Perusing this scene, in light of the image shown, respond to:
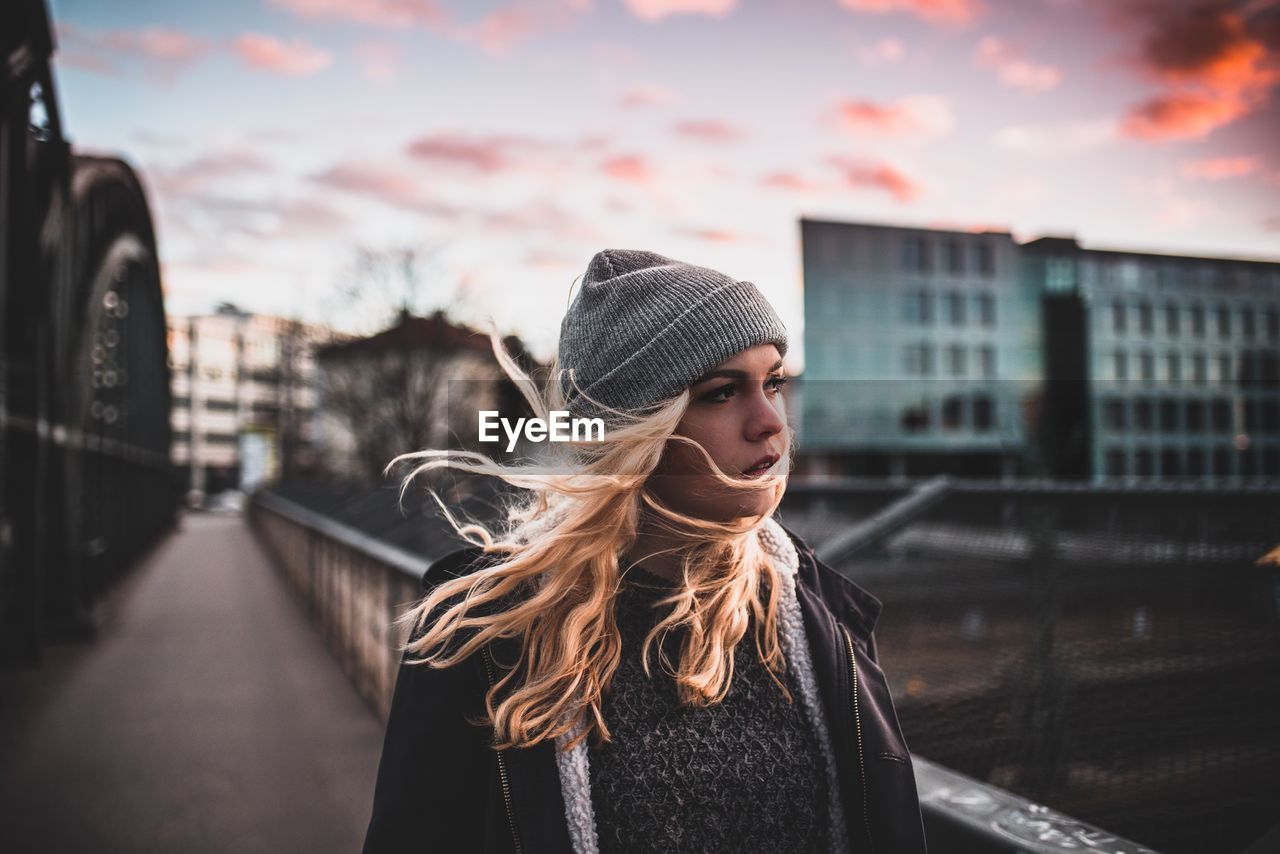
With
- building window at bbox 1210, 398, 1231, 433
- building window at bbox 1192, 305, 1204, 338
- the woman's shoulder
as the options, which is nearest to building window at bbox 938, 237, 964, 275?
building window at bbox 1192, 305, 1204, 338

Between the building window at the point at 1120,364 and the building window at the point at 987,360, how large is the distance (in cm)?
1064

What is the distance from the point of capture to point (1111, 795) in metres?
2.53

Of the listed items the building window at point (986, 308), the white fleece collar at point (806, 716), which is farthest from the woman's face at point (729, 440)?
the building window at point (986, 308)

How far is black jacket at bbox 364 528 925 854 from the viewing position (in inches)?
53.4

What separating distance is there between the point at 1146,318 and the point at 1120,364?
4166 mm

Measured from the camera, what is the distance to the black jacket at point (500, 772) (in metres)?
1.36

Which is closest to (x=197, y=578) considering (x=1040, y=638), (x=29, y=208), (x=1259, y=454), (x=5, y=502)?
(x=5, y=502)

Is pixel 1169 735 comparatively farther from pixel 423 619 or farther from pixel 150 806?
pixel 150 806

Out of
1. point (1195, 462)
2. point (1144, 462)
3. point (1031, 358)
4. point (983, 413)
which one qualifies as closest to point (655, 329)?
point (983, 413)

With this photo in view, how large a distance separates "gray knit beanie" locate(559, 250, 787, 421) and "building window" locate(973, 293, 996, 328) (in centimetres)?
6413

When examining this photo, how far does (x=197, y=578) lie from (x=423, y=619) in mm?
16899

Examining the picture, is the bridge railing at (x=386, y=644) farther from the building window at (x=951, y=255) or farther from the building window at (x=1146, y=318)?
the building window at (x=1146, y=318)

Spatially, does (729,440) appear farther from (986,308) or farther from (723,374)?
(986,308)

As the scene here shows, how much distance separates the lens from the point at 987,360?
61.2 metres
